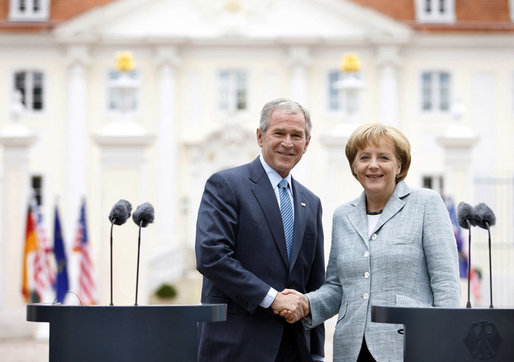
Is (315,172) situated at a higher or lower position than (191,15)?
lower

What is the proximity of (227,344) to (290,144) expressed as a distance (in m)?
0.98

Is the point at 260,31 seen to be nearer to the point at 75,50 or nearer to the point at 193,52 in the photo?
the point at 193,52

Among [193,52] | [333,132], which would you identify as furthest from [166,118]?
[333,132]

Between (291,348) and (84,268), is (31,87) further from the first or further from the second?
(291,348)

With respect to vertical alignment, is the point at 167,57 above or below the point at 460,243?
above

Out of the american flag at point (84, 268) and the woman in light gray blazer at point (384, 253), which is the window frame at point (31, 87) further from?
the woman in light gray blazer at point (384, 253)

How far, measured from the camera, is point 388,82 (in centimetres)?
2720

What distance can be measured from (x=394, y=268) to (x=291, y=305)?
20.2 inches

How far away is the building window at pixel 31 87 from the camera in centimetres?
2750

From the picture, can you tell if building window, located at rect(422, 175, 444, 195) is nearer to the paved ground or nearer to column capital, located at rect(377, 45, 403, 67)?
column capital, located at rect(377, 45, 403, 67)

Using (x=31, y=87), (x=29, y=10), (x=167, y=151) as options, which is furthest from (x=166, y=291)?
(x=29, y=10)

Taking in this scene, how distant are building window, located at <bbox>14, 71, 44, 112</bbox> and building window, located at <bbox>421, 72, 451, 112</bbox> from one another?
9.83 metres

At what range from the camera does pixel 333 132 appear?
14.6 m

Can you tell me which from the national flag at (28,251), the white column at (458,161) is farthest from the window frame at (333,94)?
the national flag at (28,251)
